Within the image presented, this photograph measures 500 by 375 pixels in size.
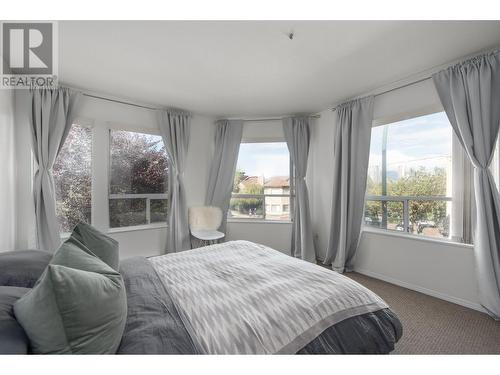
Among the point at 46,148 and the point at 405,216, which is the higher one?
the point at 46,148

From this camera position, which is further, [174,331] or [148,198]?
[148,198]

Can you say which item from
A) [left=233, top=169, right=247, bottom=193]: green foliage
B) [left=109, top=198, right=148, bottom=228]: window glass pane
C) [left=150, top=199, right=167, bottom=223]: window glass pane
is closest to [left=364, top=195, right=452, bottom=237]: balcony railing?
[left=233, top=169, right=247, bottom=193]: green foliage

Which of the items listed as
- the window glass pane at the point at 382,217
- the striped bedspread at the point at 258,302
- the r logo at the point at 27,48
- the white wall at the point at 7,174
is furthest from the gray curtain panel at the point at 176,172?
the window glass pane at the point at 382,217

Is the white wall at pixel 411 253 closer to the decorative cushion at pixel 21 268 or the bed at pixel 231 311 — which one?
the bed at pixel 231 311

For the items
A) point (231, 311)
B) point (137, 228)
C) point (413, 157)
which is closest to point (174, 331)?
point (231, 311)

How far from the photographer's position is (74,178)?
3041 millimetres

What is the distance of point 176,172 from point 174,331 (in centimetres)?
291

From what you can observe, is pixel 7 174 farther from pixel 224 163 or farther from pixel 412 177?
pixel 412 177

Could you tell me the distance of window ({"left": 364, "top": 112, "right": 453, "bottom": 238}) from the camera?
8.42 ft

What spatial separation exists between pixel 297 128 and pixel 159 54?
2.39 metres

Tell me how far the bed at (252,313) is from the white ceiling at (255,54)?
1.88 meters

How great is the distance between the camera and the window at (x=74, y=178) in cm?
296
